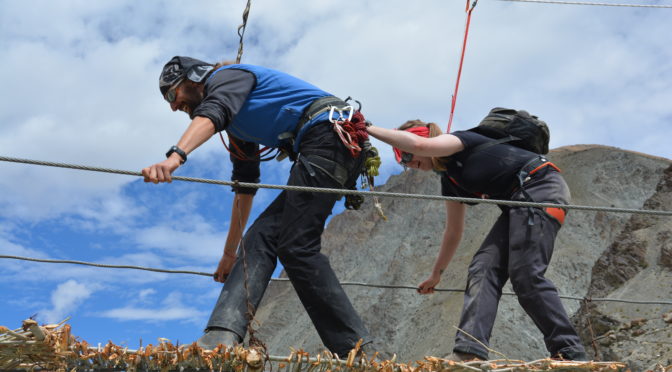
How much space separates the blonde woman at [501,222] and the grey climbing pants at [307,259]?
0.44 meters

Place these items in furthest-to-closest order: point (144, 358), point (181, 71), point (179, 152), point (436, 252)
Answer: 1. point (436, 252)
2. point (181, 71)
3. point (179, 152)
4. point (144, 358)

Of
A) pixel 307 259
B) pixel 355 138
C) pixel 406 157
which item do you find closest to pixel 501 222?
pixel 406 157

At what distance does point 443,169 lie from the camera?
4.91 meters

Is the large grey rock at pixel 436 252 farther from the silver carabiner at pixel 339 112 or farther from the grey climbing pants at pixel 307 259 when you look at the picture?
the grey climbing pants at pixel 307 259

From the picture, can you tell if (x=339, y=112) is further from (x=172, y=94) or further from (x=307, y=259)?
(x=172, y=94)

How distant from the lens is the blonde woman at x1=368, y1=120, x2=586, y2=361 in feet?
14.1

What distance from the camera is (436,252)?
3256 cm

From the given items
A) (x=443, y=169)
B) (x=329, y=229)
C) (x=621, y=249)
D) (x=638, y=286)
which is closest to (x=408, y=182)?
(x=329, y=229)

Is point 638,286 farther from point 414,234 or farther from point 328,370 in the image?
point 414,234

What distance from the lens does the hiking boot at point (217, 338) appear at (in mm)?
3781

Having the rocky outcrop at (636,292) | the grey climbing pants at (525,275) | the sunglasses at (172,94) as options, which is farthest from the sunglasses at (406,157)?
the rocky outcrop at (636,292)

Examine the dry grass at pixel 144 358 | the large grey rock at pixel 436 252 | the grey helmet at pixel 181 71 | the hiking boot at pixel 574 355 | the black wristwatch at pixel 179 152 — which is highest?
the large grey rock at pixel 436 252

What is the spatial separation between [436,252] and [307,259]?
28917mm

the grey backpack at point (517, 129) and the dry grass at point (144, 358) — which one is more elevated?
the grey backpack at point (517, 129)
